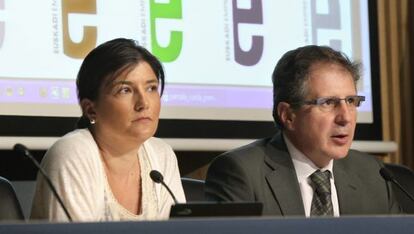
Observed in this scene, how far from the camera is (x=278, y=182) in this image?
9.70 feet

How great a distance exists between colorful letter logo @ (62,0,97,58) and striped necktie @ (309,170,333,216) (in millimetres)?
1061

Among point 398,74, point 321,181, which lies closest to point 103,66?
point 321,181

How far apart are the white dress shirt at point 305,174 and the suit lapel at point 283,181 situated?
A: 3 cm

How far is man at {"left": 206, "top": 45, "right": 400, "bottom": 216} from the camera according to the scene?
2943mm

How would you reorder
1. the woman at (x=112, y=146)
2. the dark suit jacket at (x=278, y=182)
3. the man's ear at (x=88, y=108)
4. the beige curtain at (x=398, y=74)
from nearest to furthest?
the woman at (x=112, y=146), the man's ear at (x=88, y=108), the dark suit jacket at (x=278, y=182), the beige curtain at (x=398, y=74)

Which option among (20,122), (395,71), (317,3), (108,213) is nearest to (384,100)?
(395,71)

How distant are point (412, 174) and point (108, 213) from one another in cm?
116

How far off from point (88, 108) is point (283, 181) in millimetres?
636

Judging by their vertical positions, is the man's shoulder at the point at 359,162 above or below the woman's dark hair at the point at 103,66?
below

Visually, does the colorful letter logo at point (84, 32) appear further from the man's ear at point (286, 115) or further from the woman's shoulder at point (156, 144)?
the man's ear at point (286, 115)

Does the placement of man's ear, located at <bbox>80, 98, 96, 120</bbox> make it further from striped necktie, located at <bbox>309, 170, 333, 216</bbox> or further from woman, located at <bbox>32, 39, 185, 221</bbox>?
striped necktie, located at <bbox>309, 170, 333, 216</bbox>

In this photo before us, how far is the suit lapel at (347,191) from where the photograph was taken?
9.98 ft

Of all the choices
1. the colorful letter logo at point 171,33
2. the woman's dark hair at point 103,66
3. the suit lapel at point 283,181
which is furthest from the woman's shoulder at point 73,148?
the colorful letter logo at point 171,33

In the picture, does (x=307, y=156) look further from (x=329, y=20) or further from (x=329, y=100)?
(x=329, y=20)
